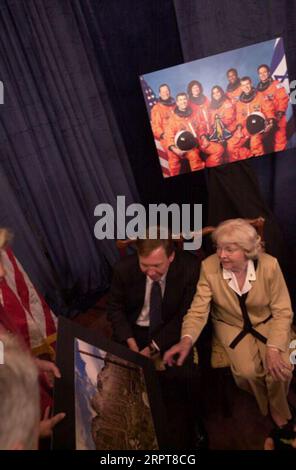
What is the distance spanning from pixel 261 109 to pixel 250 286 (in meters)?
1.23

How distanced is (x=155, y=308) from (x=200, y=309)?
257 millimetres

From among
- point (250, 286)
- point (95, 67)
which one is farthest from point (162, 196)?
point (250, 286)

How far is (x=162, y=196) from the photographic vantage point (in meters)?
3.41

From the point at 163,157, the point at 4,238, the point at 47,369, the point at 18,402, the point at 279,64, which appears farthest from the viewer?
the point at 163,157

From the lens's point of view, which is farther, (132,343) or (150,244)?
(132,343)

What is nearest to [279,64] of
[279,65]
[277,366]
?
[279,65]

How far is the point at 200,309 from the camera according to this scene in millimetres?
1941

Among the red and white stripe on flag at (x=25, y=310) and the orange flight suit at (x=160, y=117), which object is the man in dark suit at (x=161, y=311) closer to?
the red and white stripe on flag at (x=25, y=310)

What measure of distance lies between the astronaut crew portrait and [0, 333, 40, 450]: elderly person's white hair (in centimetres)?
189

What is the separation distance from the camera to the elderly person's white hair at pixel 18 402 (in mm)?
840

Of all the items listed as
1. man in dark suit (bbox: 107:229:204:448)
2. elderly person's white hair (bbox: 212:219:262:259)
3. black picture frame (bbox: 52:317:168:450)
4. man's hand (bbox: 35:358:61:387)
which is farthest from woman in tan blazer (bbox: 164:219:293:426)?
man's hand (bbox: 35:358:61:387)

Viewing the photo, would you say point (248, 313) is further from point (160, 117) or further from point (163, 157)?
point (160, 117)

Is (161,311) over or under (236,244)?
under

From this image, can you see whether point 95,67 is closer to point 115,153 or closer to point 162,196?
point 115,153
